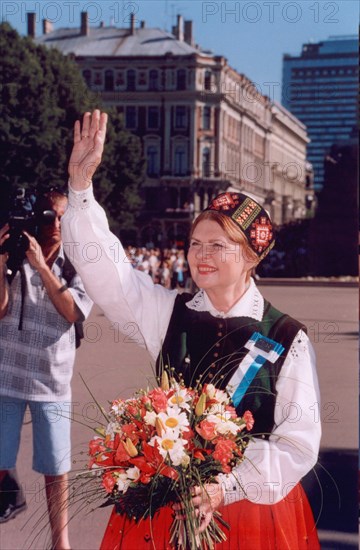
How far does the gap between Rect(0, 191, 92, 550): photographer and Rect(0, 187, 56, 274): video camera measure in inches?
0.5

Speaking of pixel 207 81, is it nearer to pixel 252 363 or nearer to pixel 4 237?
pixel 4 237

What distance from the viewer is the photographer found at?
394 cm

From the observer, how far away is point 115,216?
1368 centimetres

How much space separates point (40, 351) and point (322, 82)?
227cm

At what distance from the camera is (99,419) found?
3.46m

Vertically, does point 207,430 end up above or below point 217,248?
below

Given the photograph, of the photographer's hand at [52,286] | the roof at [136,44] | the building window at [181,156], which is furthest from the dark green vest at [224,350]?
the building window at [181,156]

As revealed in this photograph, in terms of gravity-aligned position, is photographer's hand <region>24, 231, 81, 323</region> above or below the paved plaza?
above

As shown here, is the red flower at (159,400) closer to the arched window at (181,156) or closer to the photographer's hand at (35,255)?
the photographer's hand at (35,255)

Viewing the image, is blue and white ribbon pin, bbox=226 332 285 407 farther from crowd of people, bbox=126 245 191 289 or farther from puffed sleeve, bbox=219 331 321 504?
crowd of people, bbox=126 245 191 289

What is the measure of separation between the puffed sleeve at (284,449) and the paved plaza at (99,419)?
0.06 meters

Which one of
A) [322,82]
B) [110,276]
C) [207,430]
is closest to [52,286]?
[110,276]

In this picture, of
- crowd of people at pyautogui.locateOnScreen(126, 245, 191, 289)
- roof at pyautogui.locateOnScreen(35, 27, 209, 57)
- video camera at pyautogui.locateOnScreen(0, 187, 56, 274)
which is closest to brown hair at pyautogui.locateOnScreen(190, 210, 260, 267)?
video camera at pyautogui.locateOnScreen(0, 187, 56, 274)

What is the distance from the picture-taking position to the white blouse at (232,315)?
2.58m
